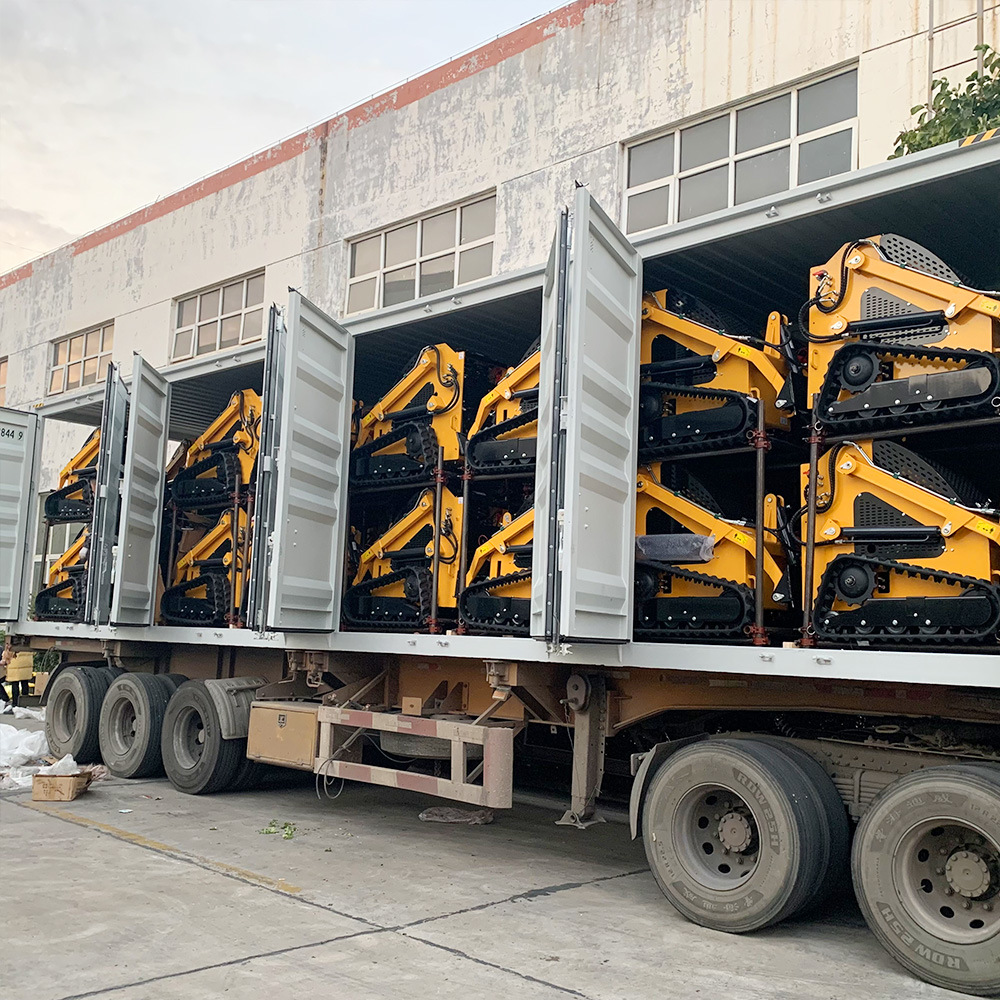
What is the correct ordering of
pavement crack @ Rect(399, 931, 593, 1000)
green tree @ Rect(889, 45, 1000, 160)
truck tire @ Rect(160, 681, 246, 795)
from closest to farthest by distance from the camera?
1. pavement crack @ Rect(399, 931, 593, 1000)
2. green tree @ Rect(889, 45, 1000, 160)
3. truck tire @ Rect(160, 681, 246, 795)

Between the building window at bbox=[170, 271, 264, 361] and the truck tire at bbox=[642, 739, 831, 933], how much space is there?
14.1 meters

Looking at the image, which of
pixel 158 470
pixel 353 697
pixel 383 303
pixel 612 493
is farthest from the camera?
pixel 383 303

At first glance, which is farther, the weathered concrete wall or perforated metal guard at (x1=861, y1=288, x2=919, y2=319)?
the weathered concrete wall

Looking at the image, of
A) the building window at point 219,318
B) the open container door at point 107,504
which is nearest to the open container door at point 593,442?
the open container door at point 107,504

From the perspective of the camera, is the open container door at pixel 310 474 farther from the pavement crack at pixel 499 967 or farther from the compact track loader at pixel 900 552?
the compact track loader at pixel 900 552

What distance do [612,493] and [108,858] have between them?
3810 millimetres

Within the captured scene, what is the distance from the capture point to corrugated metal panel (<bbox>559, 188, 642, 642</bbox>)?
5445 millimetres

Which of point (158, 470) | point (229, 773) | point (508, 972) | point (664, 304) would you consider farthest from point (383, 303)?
point (508, 972)

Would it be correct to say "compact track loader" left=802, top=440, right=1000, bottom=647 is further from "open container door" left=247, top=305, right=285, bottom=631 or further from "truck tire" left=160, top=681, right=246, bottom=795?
"truck tire" left=160, top=681, right=246, bottom=795

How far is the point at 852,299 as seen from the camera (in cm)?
544

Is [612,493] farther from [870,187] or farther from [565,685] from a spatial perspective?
[870,187]

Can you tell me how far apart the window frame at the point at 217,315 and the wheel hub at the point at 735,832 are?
13842 mm

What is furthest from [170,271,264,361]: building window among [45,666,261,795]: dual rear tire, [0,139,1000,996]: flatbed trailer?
[0,139,1000,996]: flatbed trailer

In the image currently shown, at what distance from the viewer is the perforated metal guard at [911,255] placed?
5.41 m
